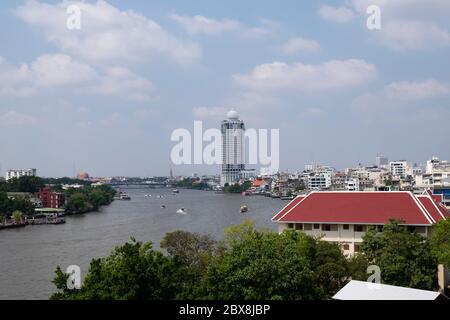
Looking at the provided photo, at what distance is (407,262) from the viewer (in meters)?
4.49

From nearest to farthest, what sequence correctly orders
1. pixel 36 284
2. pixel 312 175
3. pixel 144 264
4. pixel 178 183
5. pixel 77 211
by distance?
pixel 144 264 → pixel 36 284 → pixel 77 211 → pixel 312 175 → pixel 178 183

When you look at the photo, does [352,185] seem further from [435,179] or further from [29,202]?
[29,202]

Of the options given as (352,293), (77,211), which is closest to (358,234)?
(352,293)

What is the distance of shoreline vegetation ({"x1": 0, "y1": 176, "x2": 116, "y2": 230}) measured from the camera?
16859 mm

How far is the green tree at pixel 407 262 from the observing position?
4402 millimetres

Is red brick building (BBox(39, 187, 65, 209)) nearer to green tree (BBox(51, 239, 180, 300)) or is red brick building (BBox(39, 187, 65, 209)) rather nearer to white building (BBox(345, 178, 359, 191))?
white building (BBox(345, 178, 359, 191))

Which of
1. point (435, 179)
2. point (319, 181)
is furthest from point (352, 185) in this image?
point (435, 179)
